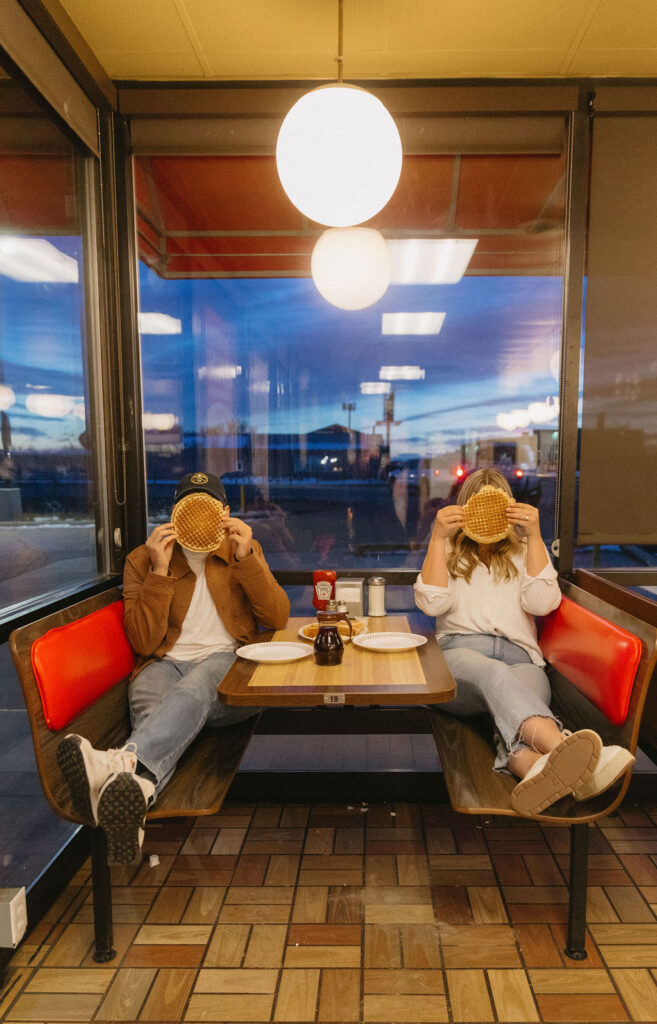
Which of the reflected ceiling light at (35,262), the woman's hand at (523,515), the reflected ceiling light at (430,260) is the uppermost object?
the reflected ceiling light at (430,260)

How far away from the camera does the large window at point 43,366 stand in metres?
2.21

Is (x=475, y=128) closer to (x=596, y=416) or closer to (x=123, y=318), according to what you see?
(x=596, y=416)

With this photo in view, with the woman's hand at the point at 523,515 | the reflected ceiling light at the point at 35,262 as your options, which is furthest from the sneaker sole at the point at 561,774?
the reflected ceiling light at the point at 35,262

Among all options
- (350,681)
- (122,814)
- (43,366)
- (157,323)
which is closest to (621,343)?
(350,681)

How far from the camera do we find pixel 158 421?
3.12 m

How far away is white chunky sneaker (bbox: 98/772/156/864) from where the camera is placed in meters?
1.68

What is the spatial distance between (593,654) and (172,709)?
143 centimetres

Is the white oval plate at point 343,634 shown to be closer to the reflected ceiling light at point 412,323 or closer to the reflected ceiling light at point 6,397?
the reflected ceiling light at point 6,397

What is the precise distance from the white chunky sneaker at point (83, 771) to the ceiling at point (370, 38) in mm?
2615

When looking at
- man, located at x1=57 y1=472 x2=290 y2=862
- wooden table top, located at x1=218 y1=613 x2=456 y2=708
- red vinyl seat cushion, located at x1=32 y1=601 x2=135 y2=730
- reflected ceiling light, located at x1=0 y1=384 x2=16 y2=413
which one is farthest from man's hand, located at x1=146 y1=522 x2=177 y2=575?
reflected ceiling light, located at x1=0 y1=384 x2=16 y2=413

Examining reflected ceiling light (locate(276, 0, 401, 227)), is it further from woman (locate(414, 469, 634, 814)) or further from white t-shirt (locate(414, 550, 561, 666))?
white t-shirt (locate(414, 550, 561, 666))

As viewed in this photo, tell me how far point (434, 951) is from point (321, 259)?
265 cm

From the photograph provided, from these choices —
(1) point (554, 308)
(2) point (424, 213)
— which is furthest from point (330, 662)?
(2) point (424, 213)

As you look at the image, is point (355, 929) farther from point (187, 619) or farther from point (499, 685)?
point (187, 619)
